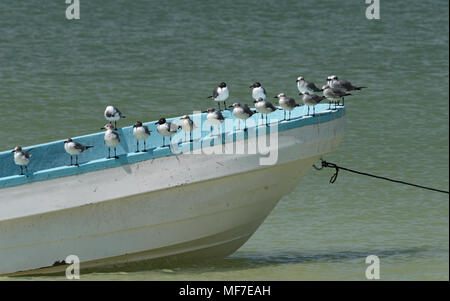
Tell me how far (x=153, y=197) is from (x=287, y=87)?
1272 cm

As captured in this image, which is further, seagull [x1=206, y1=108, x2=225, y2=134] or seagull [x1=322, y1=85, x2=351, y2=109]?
seagull [x1=322, y1=85, x2=351, y2=109]

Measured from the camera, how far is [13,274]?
14633 mm

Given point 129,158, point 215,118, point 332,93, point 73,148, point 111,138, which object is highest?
point 332,93

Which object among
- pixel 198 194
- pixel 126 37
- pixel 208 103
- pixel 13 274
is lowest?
pixel 13 274

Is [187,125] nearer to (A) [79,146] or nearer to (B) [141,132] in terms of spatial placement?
(B) [141,132]

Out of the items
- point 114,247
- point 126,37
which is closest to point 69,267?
point 114,247

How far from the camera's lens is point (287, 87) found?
88.3ft

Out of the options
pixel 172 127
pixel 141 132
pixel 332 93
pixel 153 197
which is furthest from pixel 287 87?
pixel 153 197

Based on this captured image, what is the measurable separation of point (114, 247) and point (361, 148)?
9.51 meters

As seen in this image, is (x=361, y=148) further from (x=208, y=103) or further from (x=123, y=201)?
(x=123, y=201)

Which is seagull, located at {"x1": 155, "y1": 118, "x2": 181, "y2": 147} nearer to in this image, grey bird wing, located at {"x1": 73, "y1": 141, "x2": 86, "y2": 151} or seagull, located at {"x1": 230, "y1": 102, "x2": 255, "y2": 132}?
seagull, located at {"x1": 230, "y1": 102, "x2": 255, "y2": 132}

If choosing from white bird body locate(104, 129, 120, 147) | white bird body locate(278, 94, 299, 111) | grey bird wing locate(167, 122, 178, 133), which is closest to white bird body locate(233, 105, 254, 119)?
white bird body locate(278, 94, 299, 111)

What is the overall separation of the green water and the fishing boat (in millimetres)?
456

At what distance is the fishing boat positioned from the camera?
14289 mm
